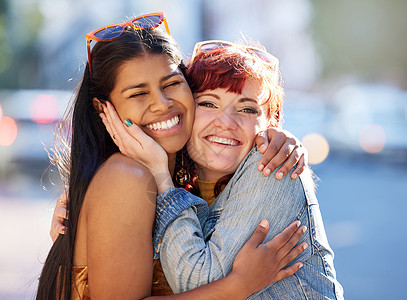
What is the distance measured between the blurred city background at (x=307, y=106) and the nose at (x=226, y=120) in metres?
0.73

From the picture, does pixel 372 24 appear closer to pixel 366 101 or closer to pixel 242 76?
pixel 366 101

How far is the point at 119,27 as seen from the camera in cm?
259

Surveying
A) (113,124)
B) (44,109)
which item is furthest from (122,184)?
(44,109)

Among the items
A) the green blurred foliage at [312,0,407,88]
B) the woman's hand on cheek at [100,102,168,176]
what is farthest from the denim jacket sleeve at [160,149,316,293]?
the green blurred foliage at [312,0,407,88]

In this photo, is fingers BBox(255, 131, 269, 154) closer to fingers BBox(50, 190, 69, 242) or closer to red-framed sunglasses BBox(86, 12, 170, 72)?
red-framed sunglasses BBox(86, 12, 170, 72)

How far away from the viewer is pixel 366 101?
39.5 feet

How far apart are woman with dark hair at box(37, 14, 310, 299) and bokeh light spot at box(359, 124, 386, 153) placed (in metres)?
9.91

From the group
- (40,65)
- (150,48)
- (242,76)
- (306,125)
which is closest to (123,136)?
(150,48)

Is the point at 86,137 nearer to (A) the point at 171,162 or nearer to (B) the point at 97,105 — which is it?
(B) the point at 97,105

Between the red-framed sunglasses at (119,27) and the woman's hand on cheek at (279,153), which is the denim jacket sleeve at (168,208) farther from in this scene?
the red-framed sunglasses at (119,27)

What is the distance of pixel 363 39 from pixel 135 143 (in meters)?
28.0

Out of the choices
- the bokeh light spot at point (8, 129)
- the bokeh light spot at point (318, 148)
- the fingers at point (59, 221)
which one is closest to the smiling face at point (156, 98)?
the fingers at point (59, 221)

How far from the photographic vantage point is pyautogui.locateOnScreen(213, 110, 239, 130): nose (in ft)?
8.74

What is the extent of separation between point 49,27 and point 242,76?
20275mm
